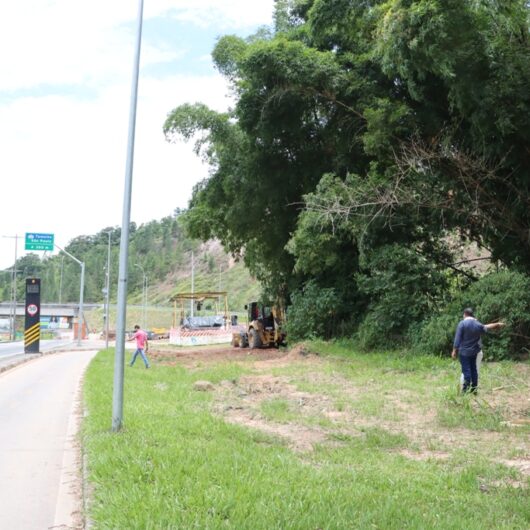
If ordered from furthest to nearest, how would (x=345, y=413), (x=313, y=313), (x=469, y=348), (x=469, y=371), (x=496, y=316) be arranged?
(x=313, y=313), (x=496, y=316), (x=469, y=371), (x=469, y=348), (x=345, y=413)

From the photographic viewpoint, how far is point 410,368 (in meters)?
16.4

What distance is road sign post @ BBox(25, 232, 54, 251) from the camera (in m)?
34.0

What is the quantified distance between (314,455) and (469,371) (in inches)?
214

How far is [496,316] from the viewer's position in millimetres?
16578

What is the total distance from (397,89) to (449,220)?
15.7 feet

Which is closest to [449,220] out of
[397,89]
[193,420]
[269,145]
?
[397,89]

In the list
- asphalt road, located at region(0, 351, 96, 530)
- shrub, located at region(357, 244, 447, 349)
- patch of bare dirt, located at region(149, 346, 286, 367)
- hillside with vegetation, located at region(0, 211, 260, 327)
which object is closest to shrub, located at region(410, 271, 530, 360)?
shrub, located at region(357, 244, 447, 349)

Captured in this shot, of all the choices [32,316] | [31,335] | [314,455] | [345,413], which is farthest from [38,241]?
[314,455]

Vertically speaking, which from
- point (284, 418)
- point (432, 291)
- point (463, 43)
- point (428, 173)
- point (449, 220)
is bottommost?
point (284, 418)

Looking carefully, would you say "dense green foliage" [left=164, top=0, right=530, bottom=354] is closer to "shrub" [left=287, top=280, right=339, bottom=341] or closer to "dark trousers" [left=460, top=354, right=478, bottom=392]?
"shrub" [left=287, top=280, right=339, bottom=341]

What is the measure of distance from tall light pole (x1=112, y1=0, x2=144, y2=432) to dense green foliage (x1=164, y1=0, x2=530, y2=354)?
23.4 feet

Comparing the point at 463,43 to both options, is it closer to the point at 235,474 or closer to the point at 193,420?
the point at 193,420

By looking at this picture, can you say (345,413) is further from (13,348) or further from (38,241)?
(13,348)

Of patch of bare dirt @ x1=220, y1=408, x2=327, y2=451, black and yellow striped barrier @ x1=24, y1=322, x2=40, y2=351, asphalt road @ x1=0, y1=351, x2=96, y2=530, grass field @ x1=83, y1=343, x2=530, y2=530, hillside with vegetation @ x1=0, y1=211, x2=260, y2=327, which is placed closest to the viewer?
grass field @ x1=83, y1=343, x2=530, y2=530
